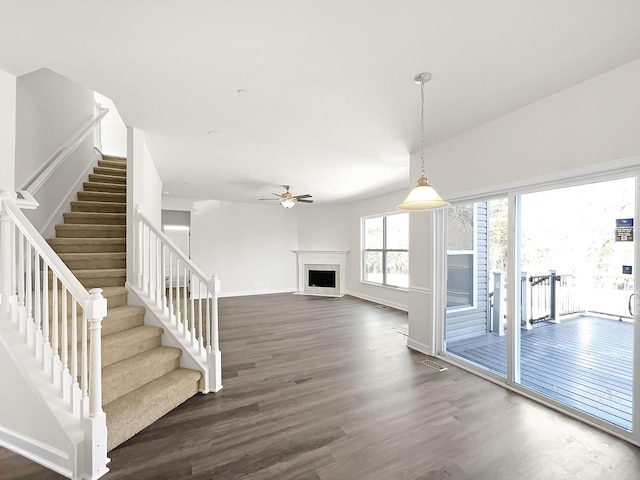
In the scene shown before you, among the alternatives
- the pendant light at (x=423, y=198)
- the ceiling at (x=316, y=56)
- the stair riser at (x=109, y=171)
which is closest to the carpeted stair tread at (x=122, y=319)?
the ceiling at (x=316, y=56)

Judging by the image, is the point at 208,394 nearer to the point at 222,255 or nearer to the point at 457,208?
the point at 457,208

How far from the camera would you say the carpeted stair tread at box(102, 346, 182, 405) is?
7.24 feet

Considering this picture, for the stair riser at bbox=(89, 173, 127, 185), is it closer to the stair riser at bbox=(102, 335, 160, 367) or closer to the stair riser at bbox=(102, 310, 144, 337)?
the stair riser at bbox=(102, 310, 144, 337)

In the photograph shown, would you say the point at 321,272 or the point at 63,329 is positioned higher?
the point at 63,329

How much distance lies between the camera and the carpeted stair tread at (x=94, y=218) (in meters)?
3.73

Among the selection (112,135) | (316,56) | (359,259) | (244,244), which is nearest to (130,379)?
(316,56)

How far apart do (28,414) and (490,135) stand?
14.7 feet

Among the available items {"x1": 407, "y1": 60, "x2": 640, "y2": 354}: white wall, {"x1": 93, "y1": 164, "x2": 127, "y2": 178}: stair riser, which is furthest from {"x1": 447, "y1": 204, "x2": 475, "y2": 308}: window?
{"x1": 93, "y1": 164, "x2": 127, "y2": 178}: stair riser

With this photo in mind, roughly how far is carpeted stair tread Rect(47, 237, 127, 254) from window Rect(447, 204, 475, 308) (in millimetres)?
4272

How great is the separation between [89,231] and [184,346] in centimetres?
215

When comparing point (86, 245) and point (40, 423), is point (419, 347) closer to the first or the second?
point (40, 423)

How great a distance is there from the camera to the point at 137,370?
2.40 meters

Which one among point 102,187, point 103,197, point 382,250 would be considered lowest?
point 382,250

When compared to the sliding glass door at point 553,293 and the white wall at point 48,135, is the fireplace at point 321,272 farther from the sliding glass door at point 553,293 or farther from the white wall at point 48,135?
the white wall at point 48,135
